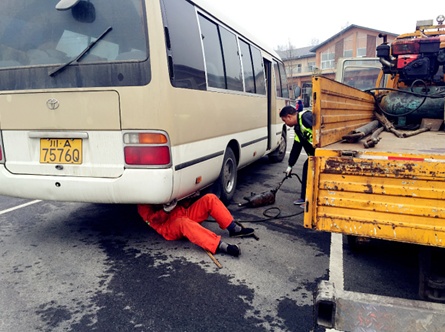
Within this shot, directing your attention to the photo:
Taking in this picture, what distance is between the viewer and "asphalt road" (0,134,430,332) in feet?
7.73

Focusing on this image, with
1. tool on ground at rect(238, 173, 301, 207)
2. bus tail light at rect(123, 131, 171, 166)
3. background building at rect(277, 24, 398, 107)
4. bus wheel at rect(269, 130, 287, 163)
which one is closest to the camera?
bus tail light at rect(123, 131, 171, 166)

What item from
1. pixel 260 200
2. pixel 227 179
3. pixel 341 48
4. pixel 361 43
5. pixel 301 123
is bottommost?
pixel 260 200

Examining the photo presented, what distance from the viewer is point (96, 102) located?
2.98 metres

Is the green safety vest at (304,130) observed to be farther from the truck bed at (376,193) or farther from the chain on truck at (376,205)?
the truck bed at (376,193)

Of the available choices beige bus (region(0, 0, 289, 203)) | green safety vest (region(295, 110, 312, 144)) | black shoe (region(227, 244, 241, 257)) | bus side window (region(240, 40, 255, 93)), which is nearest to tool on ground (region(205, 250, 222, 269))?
black shoe (region(227, 244, 241, 257))

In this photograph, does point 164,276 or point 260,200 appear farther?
point 260,200

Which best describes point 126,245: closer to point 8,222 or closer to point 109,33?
point 8,222

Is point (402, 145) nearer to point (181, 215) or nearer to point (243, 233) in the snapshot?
point (243, 233)

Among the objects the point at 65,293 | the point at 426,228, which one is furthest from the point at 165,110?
the point at 426,228

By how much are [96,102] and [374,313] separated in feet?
8.41

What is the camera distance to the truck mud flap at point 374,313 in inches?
61.0

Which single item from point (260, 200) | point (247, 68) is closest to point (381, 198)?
point (260, 200)

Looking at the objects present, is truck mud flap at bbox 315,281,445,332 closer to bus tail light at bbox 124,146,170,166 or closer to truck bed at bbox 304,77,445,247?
truck bed at bbox 304,77,445,247

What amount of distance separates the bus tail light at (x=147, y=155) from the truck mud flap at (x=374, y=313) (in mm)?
1769
